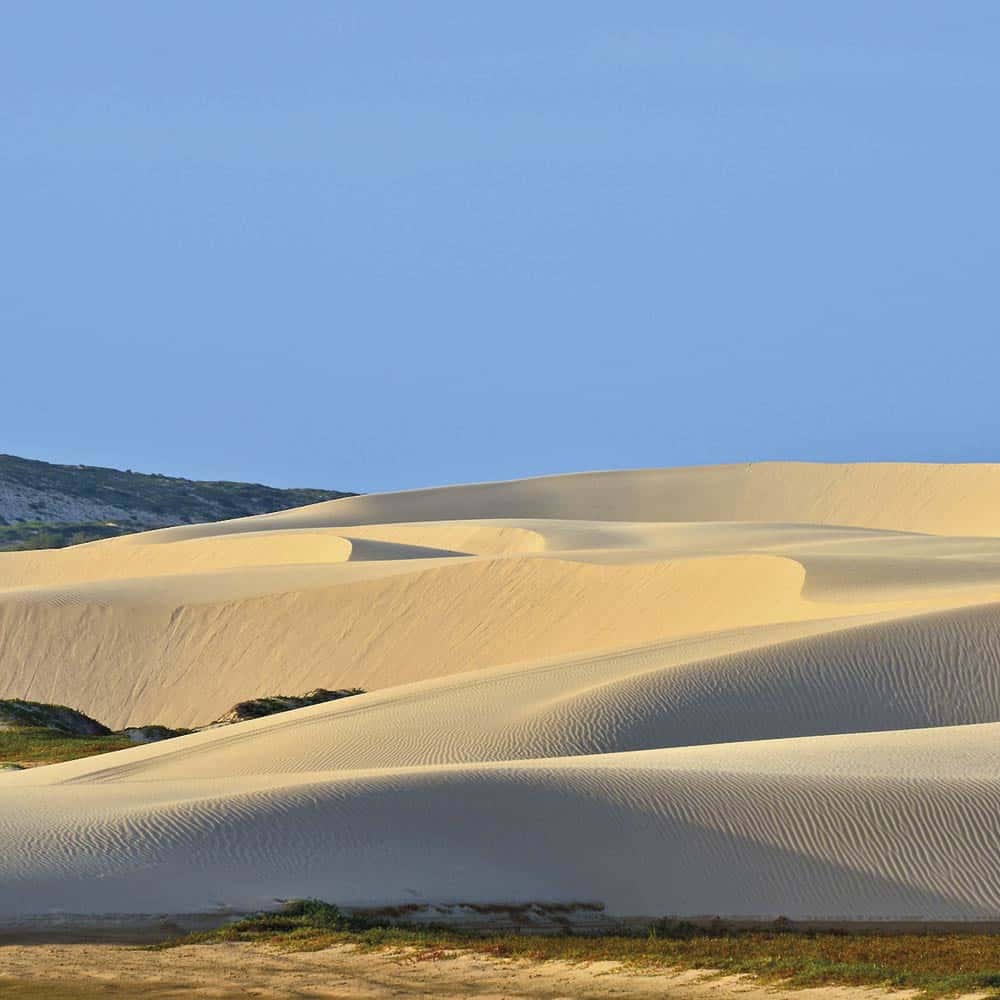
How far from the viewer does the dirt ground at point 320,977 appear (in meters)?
10.0

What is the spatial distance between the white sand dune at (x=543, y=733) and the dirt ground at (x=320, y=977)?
1.06 m

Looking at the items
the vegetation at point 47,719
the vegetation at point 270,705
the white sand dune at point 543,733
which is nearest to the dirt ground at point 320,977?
the white sand dune at point 543,733

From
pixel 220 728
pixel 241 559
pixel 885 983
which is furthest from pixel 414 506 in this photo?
pixel 885 983

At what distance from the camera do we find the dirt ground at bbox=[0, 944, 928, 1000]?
32.8 feet

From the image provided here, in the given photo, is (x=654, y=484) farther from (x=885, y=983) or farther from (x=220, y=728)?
(x=885, y=983)

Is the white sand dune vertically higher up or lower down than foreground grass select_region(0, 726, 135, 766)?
higher up

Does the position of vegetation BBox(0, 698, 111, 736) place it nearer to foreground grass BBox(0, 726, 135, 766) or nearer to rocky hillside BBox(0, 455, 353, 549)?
foreground grass BBox(0, 726, 135, 766)

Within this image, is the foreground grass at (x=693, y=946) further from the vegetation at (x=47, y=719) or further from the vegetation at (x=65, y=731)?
the vegetation at (x=47, y=719)

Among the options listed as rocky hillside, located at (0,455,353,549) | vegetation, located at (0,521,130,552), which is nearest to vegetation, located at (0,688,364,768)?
vegetation, located at (0,521,130,552)

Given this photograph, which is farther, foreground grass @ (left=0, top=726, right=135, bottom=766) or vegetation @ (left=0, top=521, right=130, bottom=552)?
vegetation @ (left=0, top=521, right=130, bottom=552)

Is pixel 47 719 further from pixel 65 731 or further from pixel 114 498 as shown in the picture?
pixel 114 498

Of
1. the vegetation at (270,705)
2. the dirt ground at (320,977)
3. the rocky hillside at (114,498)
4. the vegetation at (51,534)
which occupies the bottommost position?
the dirt ground at (320,977)

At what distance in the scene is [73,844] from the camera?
43.1 ft

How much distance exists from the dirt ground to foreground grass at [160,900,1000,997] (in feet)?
0.74
